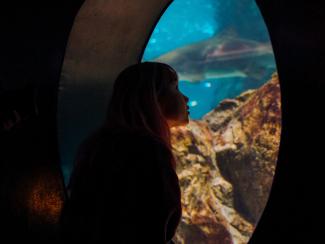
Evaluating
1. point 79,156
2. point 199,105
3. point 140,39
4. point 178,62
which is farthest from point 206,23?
point 79,156

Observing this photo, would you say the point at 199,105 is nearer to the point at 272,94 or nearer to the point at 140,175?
the point at 272,94

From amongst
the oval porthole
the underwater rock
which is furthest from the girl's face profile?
the underwater rock

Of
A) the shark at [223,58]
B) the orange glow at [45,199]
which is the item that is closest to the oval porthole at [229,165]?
the orange glow at [45,199]

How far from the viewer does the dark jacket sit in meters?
1.06

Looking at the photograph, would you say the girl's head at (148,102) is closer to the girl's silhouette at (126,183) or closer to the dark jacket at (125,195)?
the girl's silhouette at (126,183)

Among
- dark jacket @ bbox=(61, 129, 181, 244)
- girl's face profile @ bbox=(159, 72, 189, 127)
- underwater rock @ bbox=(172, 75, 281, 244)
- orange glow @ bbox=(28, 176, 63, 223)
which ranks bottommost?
underwater rock @ bbox=(172, 75, 281, 244)

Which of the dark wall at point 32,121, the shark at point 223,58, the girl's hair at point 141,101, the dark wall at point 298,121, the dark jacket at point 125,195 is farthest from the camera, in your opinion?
the shark at point 223,58

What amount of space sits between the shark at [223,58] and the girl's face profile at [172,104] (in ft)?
20.9

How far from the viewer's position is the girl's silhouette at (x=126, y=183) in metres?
1.06

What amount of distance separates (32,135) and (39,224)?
46 centimetres

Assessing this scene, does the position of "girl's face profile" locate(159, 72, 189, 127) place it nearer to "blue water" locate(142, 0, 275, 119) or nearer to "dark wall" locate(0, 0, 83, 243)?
"dark wall" locate(0, 0, 83, 243)

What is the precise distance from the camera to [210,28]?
60.6ft

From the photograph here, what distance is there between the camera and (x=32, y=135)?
5.61ft

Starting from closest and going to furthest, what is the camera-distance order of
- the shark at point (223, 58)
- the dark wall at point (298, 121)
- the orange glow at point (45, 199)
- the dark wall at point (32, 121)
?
the dark wall at point (298, 121)
the dark wall at point (32, 121)
the orange glow at point (45, 199)
the shark at point (223, 58)
